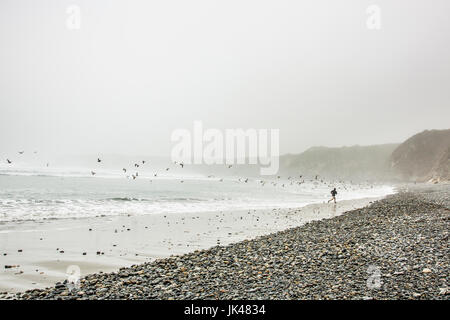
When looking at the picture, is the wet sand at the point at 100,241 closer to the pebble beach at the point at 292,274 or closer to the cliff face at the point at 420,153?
the pebble beach at the point at 292,274

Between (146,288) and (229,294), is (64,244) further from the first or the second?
(229,294)

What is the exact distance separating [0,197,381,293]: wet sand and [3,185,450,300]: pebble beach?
161cm

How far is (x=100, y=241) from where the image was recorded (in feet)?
50.3

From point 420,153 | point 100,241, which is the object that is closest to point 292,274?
point 100,241

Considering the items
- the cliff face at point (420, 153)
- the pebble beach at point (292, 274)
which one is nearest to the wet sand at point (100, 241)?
the pebble beach at point (292, 274)

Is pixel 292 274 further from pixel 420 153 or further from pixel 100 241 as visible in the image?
pixel 420 153

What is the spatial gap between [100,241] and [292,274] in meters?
10.4

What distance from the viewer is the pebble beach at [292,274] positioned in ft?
25.1

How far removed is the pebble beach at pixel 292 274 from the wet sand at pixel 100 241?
1.61 meters

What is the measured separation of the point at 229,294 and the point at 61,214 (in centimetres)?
2023
